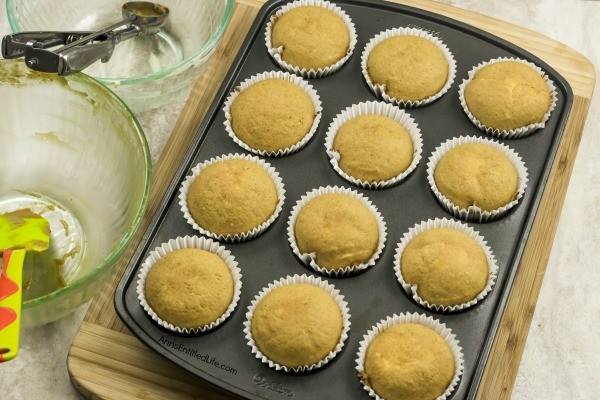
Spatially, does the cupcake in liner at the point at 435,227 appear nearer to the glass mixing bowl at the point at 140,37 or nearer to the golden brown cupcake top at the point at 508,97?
the golden brown cupcake top at the point at 508,97

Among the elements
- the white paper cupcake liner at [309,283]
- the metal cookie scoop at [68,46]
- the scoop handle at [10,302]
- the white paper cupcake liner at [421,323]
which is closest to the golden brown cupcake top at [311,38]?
the metal cookie scoop at [68,46]

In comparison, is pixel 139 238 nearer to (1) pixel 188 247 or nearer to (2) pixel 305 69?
(1) pixel 188 247

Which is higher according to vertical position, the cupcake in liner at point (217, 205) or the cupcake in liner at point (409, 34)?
the cupcake in liner at point (409, 34)

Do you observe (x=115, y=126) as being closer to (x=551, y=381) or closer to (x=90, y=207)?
(x=90, y=207)

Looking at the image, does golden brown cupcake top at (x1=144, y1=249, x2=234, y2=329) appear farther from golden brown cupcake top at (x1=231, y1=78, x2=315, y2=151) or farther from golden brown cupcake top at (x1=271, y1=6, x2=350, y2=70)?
golden brown cupcake top at (x1=271, y1=6, x2=350, y2=70)

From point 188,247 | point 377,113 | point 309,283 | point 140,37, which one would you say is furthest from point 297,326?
point 140,37
